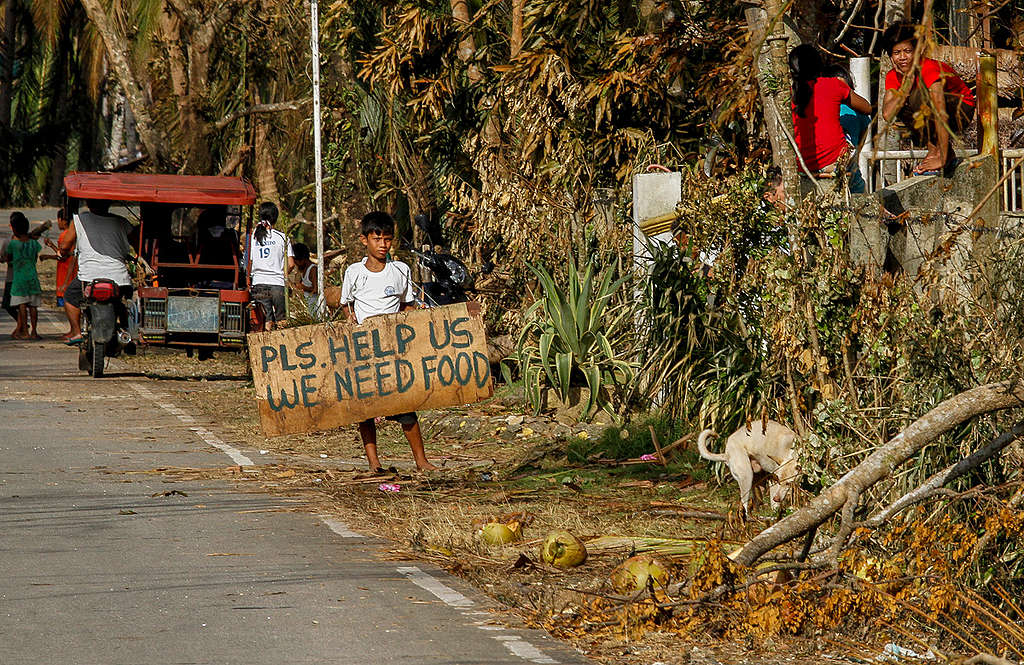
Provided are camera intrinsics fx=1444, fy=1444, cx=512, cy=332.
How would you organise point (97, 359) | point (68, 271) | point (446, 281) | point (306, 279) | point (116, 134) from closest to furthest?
1. point (446, 281)
2. point (97, 359)
3. point (306, 279)
4. point (68, 271)
5. point (116, 134)

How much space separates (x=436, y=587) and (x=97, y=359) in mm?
11334

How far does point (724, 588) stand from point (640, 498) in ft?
11.6

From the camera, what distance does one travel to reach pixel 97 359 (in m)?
17.6

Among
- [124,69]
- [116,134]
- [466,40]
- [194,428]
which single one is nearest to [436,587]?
[194,428]

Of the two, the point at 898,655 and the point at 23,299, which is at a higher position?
the point at 23,299

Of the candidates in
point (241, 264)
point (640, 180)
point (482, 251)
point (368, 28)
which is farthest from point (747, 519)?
point (368, 28)

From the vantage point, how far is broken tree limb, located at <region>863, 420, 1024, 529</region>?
6.50 m

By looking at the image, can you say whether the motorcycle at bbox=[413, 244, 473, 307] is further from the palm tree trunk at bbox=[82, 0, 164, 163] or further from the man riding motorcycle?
the palm tree trunk at bbox=[82, 0, 164, 163]

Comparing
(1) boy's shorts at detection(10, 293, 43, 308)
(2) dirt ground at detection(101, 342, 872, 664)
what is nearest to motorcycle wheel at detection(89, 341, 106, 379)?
(2) dirt ground at detection(101, 342, 872, 664)

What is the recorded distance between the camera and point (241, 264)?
18484 millimetres

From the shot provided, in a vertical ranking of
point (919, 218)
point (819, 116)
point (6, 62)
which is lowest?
point (919, 218)

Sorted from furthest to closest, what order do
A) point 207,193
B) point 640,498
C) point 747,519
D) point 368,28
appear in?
point 368,28, point 207,193, point 640,498, point 747,519

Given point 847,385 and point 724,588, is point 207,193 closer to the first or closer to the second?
point 847,385

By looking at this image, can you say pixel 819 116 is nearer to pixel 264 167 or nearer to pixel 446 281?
pixel 446 281
